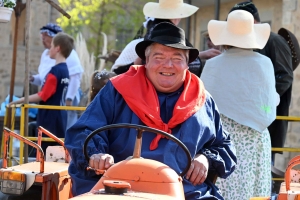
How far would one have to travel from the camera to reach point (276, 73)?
7.25m

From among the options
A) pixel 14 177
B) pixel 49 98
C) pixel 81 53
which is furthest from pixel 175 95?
pixel 81 53

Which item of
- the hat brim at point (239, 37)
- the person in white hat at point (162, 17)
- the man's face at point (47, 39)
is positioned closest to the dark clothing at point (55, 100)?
the man's face at point (47, 39)

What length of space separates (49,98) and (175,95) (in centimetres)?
Result: 456

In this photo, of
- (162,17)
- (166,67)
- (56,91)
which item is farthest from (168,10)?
(166,67)

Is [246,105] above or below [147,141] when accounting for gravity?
above

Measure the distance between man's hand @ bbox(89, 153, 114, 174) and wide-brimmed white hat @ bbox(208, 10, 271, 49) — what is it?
239 centimetres

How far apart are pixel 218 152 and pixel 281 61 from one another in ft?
9.21

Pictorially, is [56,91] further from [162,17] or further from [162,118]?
[162,118]

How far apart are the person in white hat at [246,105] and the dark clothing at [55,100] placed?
3097 millimetres

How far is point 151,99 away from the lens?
4.60 m

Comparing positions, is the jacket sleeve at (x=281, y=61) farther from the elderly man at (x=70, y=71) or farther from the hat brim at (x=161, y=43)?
the elderly man at (x=70, y=71)

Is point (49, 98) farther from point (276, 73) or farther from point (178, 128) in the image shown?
point (178, 128)

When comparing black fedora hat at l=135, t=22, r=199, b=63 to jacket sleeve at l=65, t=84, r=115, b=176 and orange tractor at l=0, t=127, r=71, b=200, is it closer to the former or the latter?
jacket sleeve at l=65, t=84, r=115, b=176

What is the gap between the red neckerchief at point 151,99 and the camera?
452 cm
